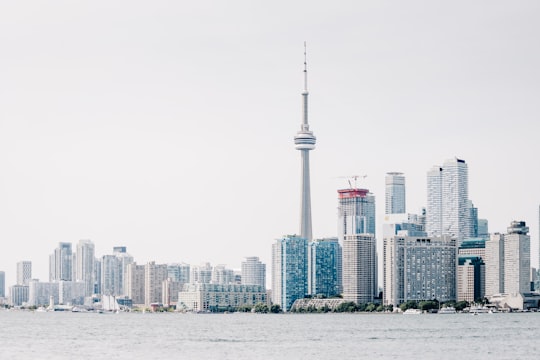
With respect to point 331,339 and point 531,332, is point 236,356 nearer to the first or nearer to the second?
point 331,339

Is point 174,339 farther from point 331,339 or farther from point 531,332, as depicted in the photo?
point 531,332

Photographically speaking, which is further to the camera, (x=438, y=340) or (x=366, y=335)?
(x=366, y=335)

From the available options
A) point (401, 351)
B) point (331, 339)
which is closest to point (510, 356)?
point (401, 351)

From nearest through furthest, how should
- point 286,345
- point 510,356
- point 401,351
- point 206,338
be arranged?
point 510,356 → point 401,351 → point 286,345 → point 206,338

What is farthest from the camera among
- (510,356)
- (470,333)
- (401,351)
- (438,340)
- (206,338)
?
(470,333)

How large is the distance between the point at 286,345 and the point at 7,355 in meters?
28.0

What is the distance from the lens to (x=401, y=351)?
106 meters

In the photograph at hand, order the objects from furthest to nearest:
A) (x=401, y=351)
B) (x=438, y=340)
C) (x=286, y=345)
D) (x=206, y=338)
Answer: (x=206, y=338), (x=438, y=340), (x=286, y=345), (x=401, y=351)

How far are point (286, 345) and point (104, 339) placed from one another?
23.8 meters

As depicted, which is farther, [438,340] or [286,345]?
[438,340]

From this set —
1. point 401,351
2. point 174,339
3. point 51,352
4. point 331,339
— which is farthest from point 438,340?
point 51,352

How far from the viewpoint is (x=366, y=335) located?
13900 centimetres

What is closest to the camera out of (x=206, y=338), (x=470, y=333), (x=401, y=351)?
(x=401, y=351)

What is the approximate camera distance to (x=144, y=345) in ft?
384
